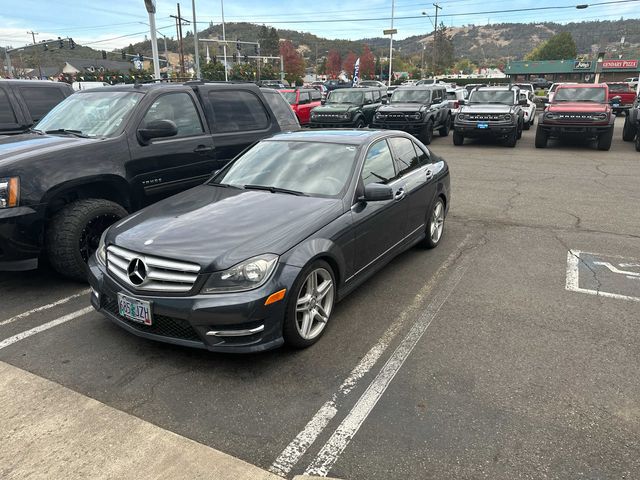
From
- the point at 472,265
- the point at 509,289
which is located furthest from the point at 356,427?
the point at 472,265

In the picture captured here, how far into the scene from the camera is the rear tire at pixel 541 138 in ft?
50.2

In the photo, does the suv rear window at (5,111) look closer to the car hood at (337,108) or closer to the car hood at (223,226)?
the car hood at (223,226)

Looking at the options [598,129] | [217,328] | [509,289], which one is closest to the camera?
[217,328]

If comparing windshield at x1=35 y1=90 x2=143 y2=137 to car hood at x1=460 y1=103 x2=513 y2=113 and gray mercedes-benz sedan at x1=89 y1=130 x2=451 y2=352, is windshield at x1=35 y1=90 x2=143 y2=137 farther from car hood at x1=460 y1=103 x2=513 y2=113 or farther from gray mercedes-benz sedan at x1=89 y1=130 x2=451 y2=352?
car hood at x1=460 y1=103 x2=513 y2=113

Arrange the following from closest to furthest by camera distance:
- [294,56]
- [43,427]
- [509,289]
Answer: [43,427] → [509,289] → [294,56]

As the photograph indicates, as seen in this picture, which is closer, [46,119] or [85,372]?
[85,372]

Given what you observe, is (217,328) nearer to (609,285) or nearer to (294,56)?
(609,285)

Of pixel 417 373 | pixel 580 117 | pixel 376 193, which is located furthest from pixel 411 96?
pixel 417 373

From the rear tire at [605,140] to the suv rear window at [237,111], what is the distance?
39.8ft

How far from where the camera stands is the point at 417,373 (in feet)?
10.9

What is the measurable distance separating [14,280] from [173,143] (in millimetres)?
2243

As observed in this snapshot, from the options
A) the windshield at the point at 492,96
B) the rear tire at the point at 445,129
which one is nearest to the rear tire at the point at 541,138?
the windshield at the point at 492,96

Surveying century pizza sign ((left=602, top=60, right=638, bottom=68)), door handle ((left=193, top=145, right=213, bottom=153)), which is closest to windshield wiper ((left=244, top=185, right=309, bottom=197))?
door handle ((left=193, top=145, right=213, bottom=153))

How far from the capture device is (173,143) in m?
5.67
